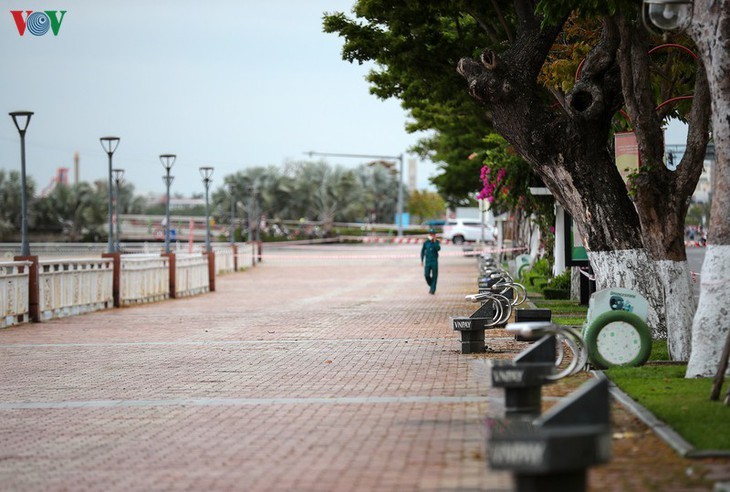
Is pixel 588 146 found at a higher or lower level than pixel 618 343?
higher

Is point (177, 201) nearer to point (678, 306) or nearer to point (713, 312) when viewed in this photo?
point (678, 306)

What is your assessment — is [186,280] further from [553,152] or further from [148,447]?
[148,447]

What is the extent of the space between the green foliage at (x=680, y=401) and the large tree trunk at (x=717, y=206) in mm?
406

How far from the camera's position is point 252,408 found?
10945 mm

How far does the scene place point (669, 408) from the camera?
31.9 feet

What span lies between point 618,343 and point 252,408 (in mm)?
4122

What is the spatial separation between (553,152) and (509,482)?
9559mm

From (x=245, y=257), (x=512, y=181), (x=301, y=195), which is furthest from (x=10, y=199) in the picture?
(x=512, y=181)

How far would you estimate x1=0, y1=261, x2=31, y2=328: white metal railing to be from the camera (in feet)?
72.3

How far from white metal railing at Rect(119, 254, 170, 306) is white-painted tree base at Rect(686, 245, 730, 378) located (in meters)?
19.7

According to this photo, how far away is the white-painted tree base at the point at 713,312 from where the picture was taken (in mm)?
11133

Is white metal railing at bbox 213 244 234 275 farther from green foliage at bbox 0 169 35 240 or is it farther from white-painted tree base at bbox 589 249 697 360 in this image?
green foliage at bbox 0 169 35 240

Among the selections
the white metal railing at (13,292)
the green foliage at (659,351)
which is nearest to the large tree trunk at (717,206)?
the green foliage at (659,351)

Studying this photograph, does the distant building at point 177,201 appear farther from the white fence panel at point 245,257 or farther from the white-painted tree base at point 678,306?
the white-painted tree base at point 678,306
